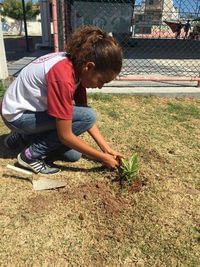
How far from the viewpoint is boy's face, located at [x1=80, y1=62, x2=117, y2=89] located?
2289 mm

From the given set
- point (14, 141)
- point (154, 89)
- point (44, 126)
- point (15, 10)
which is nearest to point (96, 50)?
point (44, 126)

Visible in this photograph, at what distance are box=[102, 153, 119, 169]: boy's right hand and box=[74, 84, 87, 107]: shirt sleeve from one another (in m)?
0.54

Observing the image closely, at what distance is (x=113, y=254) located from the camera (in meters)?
2.15

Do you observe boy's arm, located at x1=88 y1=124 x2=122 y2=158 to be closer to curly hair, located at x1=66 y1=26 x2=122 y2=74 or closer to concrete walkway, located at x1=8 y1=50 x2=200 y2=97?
curly hair, located at x1=66 y1=26 x2=122 y2=74

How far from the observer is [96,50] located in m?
2.22

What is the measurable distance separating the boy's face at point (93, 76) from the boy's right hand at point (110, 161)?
1.86 feet

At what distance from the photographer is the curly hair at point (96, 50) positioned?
2225 mm

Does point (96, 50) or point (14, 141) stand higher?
point (96, 50)

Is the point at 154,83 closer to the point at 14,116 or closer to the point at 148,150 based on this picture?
the point at 148,150

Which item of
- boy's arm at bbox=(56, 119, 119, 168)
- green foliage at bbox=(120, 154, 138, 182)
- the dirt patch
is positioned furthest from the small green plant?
the dirt patch

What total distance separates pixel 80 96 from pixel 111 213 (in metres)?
1.00

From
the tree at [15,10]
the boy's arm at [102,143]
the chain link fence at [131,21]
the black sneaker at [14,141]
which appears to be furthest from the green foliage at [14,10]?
the boy's arm at [102,143]

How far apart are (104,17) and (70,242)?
7.01 metres

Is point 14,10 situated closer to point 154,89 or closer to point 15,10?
point 15,10
